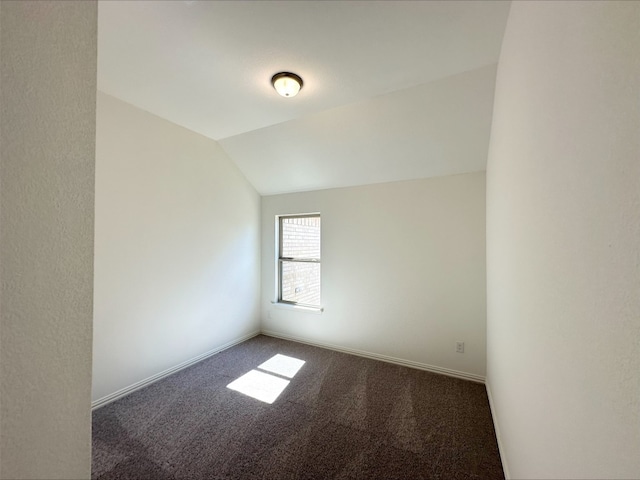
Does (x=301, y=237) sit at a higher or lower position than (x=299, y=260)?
higher

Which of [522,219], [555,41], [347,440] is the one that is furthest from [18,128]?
[347,440]

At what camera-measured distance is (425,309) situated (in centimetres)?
284

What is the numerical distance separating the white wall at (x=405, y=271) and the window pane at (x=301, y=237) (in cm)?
21

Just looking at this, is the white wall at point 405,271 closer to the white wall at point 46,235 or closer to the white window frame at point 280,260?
the white window frame at point 280,260

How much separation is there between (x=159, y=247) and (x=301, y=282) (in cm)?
194

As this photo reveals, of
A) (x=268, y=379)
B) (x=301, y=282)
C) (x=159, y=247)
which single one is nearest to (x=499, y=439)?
(x=268, y=379)

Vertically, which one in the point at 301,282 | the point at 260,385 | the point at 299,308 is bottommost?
the point at 260,385

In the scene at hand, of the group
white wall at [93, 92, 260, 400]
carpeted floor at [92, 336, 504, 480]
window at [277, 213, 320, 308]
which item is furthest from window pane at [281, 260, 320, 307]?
carpeted floor at [92, 336, 504, 480]

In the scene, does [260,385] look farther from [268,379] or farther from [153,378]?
[153,378]

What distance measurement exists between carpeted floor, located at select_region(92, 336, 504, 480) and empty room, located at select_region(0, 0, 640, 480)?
0.8 inches

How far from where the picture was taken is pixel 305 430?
1.91 metres

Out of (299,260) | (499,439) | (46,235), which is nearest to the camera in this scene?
(46,235)

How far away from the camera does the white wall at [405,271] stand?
263 centimetres

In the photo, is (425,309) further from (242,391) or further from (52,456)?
(52,456)
